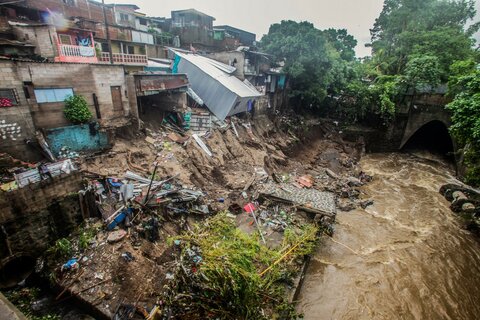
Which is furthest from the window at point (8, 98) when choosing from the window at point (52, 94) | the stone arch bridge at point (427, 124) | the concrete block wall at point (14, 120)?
the stone arch bridge at point (427, 124)

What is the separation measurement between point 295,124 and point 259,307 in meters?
21.8

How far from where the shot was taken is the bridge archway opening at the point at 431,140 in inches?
974

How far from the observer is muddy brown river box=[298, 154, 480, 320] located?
8.23 m

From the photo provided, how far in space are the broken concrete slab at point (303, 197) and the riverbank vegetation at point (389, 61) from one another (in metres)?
15.4

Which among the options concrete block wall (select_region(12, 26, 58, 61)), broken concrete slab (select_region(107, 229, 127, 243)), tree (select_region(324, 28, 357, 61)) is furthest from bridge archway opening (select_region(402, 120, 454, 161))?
concrete block wall (select_region(12, 26, 58, 61))

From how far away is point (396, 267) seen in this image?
10016 millimetres

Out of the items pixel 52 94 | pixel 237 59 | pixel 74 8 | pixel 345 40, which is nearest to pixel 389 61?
pixel 345 40

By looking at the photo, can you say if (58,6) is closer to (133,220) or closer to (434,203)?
(133,220)

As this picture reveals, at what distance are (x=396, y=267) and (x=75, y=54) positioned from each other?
72.6ft

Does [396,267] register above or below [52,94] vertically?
below

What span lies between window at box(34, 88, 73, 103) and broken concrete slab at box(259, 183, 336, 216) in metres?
11.0

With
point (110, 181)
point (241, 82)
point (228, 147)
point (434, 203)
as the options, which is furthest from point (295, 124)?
point (110, 181)

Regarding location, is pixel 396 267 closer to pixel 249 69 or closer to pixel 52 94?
pixel 52 94

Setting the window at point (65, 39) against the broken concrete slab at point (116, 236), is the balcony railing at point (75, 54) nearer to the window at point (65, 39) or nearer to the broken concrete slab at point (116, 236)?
the window at point (65, 39)
